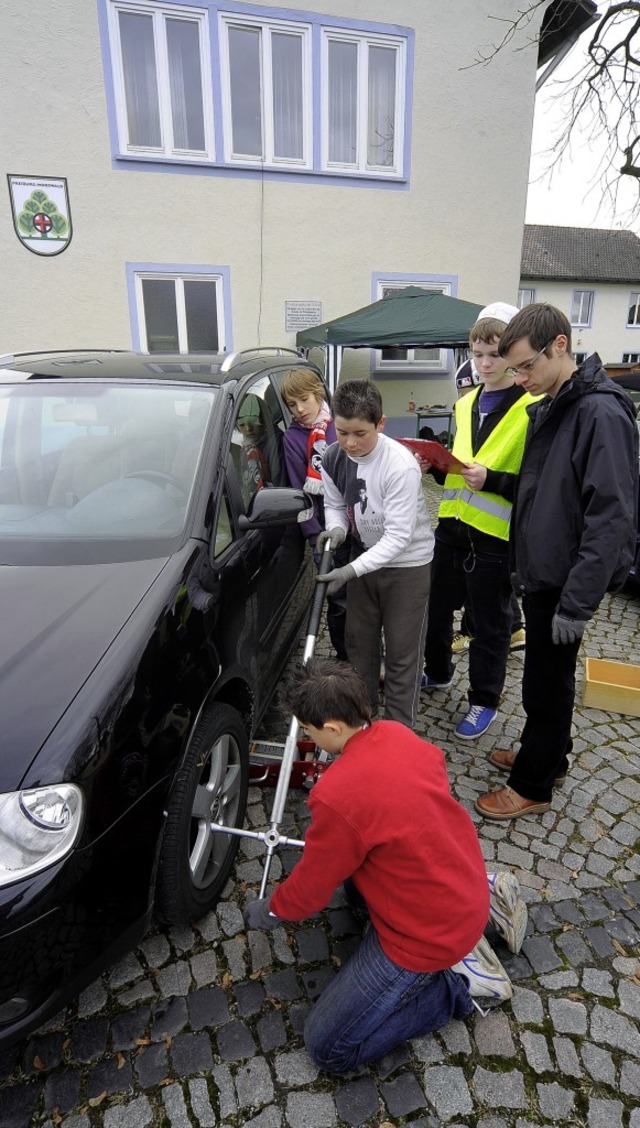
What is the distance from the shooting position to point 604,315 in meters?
32.5

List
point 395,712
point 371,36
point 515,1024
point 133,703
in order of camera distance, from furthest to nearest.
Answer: point 371,36 < point 395,712 < point 515,1024 < point 133,703

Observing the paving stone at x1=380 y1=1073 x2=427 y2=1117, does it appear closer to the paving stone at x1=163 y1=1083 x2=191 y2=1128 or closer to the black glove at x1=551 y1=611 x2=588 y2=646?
the paving stone at x1=163 y1=1083 x2=191 y2=1128

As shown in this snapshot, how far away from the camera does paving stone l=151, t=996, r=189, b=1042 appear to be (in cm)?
190

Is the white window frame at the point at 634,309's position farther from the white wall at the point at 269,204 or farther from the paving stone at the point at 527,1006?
the paving stone at the point at 527,1006

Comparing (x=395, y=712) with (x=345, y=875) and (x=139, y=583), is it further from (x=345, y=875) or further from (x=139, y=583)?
(x=139, y=583)

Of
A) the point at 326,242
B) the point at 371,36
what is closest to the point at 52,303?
the point at 326,242

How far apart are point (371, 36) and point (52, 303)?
6.46 meters

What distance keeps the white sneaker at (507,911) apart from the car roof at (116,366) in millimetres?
2255

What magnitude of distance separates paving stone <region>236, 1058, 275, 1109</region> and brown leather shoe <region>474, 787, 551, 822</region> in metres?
1.42

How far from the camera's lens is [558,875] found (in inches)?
99.4

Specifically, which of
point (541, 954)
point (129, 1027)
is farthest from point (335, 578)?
point (129, 1027)

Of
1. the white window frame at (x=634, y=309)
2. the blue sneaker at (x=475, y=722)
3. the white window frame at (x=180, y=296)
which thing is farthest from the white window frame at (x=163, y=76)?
the white window frame at (x=634, y=309)

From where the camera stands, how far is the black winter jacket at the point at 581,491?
2111mm

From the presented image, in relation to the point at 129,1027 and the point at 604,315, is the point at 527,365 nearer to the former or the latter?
the point at 129,1027
